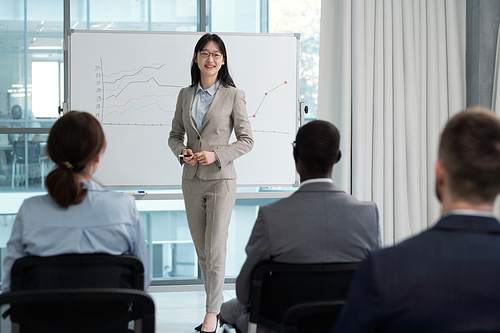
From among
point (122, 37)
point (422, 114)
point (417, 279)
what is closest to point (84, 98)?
point (122, 37)

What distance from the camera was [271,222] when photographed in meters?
1.28

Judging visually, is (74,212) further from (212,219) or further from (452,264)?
(212,219)

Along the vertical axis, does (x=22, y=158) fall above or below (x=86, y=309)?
above

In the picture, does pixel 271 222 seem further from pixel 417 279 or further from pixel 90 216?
pixel 417 279

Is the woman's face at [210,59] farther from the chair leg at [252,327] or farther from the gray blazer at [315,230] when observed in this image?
the chair leg at [252,327]

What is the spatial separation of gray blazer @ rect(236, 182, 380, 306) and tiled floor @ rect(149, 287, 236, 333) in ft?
5.32

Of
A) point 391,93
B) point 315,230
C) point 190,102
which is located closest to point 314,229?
point 315,230

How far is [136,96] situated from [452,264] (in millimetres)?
2902

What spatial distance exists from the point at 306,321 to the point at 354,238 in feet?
0.90

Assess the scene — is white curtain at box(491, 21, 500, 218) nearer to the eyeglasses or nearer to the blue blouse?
the eyeglasses

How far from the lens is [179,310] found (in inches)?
121

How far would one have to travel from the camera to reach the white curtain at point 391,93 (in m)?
3.47

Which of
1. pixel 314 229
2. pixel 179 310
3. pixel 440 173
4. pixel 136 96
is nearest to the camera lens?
pixel 440 173

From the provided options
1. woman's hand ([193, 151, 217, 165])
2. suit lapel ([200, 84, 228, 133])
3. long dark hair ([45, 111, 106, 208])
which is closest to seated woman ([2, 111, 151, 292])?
long dark hair ([45, 111, 106, 208])
